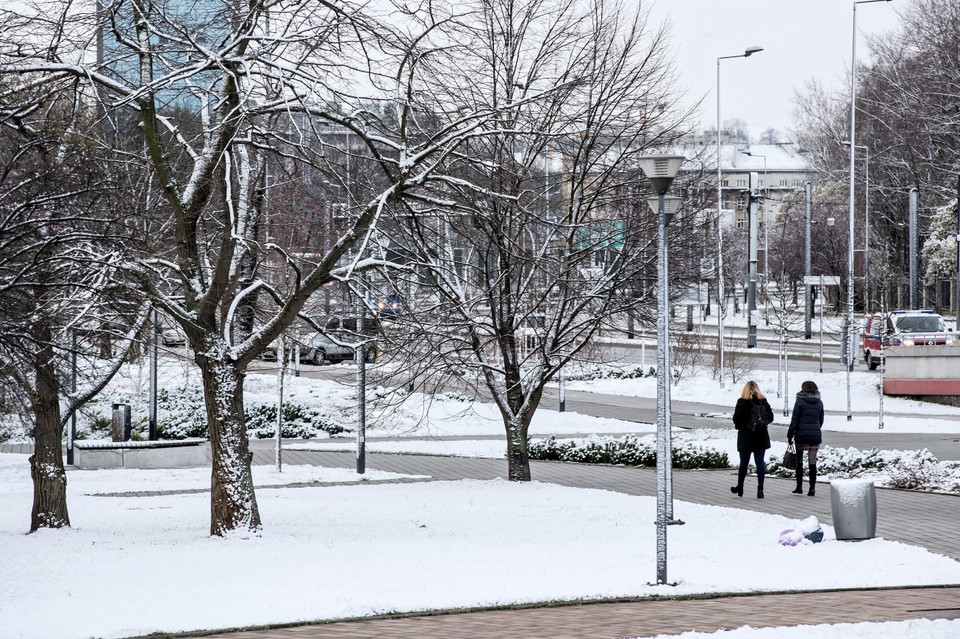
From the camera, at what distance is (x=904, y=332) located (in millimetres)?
35938

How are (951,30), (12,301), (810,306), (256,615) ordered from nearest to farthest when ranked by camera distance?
(256,615) → (12,301) → (951,30) → (810,306)

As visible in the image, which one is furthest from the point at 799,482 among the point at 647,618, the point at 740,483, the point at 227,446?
the point at 647,618

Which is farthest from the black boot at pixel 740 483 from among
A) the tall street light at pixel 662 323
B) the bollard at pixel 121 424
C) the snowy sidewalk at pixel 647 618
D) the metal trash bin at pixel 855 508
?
the bollard at pixel 121 424

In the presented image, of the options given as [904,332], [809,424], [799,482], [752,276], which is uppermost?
[752,276]

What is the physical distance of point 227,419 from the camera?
12672mm

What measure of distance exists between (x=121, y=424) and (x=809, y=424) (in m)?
15.9

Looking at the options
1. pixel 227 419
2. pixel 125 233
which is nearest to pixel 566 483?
pixel 227 419

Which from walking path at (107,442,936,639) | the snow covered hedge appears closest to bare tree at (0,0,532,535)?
walking path at (107,442,936,639)

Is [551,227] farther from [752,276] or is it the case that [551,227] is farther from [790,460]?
[752,276]

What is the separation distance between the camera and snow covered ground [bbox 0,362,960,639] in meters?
8.77

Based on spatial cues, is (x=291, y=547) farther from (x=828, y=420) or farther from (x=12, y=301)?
(x=828, y=420)

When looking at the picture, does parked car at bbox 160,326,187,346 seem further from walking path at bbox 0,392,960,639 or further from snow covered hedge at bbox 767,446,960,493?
snow covered hedge at bbox 767,446,960,493

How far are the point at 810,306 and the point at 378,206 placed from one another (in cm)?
4695

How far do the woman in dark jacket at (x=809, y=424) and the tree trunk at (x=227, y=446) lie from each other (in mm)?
7824
